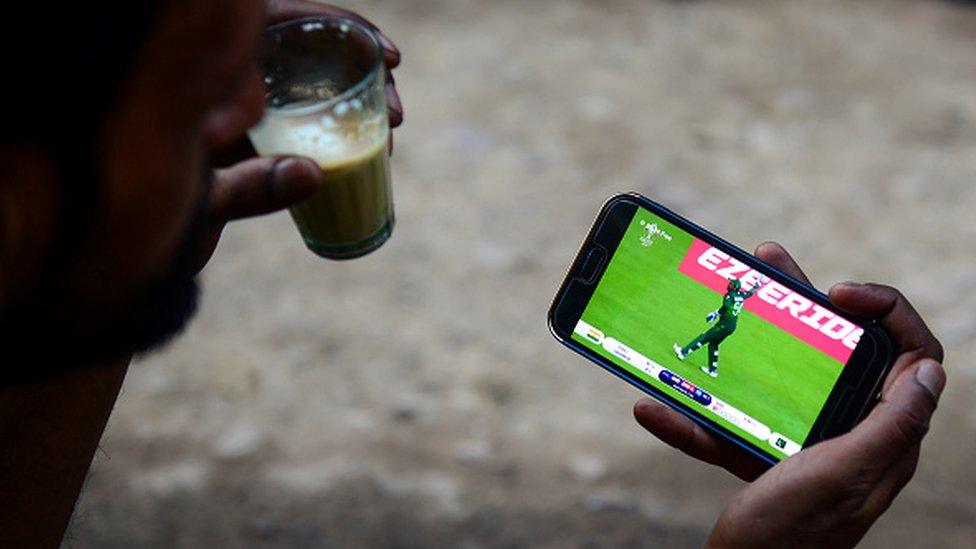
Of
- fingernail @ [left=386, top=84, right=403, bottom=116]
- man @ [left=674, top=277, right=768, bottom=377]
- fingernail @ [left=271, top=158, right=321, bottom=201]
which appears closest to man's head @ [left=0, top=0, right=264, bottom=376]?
fingernail @ [left=271, top=158, right=321, bottom=201]

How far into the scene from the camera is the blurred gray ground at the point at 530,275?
2410mm

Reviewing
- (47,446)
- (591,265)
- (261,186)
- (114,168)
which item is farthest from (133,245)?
(591,265)

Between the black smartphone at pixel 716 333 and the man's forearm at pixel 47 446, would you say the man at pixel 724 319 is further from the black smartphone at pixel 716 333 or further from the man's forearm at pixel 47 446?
the man's forearm at pixel 47 446

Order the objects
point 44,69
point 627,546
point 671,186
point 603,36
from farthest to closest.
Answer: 1. point 603,36
2. point 671,186
3. point 627,546
4. point 44,69

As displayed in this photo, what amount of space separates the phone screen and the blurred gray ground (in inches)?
34.6

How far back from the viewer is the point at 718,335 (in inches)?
61.1

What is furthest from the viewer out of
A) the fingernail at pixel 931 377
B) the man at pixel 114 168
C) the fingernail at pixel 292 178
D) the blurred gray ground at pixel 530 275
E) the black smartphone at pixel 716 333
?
the blurred gray ground at pixel 530 275

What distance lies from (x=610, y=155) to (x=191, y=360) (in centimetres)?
134

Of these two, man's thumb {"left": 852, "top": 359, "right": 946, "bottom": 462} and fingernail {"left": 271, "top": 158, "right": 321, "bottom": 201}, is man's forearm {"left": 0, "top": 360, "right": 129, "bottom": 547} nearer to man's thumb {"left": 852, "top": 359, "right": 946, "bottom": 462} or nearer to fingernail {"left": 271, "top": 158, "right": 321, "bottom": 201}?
fingernail {"left": 271, "top": 158, "right": 321, "bottom": 201}

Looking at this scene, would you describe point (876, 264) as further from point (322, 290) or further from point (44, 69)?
point (44, 69)

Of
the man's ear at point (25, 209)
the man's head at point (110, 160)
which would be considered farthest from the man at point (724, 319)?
the man's ear at point (25, 209)

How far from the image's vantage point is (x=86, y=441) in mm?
1524

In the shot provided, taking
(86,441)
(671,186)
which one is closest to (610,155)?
(671,186)

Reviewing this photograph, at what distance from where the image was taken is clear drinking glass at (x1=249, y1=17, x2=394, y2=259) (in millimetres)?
1414
